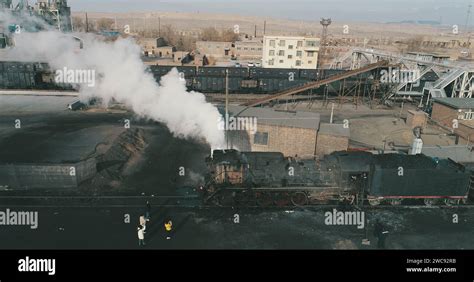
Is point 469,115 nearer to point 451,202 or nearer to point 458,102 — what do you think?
point 458,102

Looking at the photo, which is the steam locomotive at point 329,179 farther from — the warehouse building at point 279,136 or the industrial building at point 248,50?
the industrial building at point 248,50

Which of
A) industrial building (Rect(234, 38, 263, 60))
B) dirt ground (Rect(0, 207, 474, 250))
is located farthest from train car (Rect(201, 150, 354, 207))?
industrial building (Rect(234, 38, 263, 60))

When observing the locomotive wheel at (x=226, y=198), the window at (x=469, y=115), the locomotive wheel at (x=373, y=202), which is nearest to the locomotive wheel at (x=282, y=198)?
the locomotive wheel at (x=226, y=198)

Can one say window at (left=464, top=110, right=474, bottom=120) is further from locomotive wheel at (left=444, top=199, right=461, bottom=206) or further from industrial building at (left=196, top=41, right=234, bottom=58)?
industrial building at (left=196, top=41, right=234, bottom=58)

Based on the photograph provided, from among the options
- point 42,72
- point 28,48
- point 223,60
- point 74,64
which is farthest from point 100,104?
point 223,60
